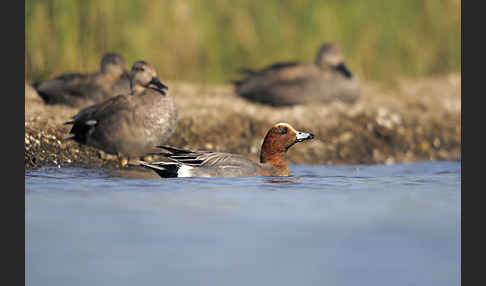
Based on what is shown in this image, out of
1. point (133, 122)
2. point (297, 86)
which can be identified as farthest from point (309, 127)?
point (133, 122)

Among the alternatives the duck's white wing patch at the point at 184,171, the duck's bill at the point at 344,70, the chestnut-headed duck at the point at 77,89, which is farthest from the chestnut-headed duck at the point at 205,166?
the duck's bill at the point at 344,70

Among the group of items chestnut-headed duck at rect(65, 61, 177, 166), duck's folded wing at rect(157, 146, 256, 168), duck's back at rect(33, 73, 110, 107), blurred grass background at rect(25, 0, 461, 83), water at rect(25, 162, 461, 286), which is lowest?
water at rect(25, 162, 461, 286)

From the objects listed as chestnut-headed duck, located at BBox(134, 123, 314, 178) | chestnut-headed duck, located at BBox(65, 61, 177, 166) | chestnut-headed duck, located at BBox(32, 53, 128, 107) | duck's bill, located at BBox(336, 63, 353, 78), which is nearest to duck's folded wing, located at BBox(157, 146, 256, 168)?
chestnut-headed duck, located at BBox(134, 123, 314, 178)

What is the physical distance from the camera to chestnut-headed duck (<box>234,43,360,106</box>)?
9586 mm

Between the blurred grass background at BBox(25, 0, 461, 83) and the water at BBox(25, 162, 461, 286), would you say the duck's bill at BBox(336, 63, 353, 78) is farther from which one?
the water at BBox(25, 162, 461, 286)

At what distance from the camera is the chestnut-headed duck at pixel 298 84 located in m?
9.59

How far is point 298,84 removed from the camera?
967cm

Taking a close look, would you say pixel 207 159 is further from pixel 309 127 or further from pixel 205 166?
pixel 309 127

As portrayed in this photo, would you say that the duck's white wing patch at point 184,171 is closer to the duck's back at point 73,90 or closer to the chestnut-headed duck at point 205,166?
the chestnut-headed duck at point 205,166

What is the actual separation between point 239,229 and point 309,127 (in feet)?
16.6

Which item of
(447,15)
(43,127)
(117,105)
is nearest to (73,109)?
(43,127)

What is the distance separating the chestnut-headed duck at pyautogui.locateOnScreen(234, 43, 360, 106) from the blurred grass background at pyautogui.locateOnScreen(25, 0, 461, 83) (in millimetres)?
567

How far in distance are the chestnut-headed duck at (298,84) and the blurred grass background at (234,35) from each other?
0.57 metres

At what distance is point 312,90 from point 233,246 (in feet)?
20.1
